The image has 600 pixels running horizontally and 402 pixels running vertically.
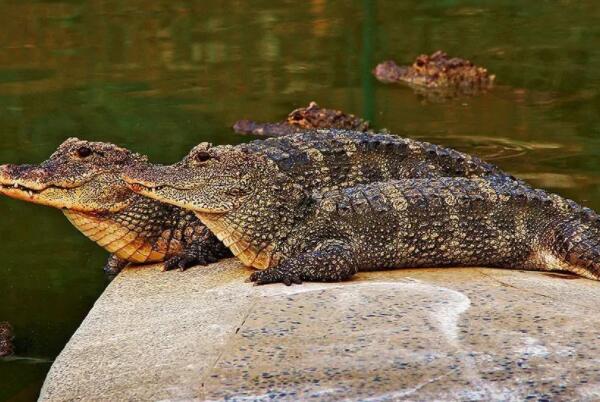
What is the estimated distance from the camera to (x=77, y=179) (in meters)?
6.25

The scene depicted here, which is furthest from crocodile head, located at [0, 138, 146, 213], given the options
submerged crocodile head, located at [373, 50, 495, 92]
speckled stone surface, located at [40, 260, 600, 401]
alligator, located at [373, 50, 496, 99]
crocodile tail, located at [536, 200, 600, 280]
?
submerged crocodile head, located at [373, 50, 495, 92]

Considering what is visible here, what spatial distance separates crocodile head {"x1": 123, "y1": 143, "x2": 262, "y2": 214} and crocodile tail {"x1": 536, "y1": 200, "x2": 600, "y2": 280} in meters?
1.44

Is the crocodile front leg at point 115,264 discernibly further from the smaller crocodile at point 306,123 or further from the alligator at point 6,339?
the smaller crocodile at point 306,123

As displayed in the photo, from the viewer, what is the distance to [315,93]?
1190 cm

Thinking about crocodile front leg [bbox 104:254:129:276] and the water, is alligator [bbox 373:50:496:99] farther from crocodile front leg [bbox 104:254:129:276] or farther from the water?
crocodile front leg [bbox 104:254:129:276]

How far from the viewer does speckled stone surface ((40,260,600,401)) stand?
4.08m

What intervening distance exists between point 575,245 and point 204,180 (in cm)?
181

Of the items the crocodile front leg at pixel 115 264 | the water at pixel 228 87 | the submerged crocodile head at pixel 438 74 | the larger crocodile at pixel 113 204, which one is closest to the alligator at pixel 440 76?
the submerged crocodile head at pixel 438 74

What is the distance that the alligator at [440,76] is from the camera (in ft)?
39.2

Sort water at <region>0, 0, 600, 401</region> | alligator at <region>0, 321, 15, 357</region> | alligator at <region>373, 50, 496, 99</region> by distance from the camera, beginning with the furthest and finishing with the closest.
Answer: alligator at <region>373, 50, 496, 99</region>, water at <region>0, 0, 600, 401</region>, alligator at <region>0, 321, 15, 357</region>

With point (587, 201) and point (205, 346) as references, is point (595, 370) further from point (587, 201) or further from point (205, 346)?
point (587, 201)

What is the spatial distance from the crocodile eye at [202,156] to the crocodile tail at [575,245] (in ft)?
5.56

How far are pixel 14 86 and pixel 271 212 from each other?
24.2 ft

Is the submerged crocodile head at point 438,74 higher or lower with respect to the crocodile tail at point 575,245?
lower
